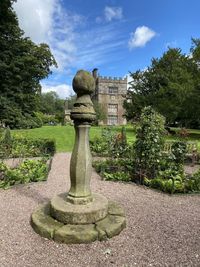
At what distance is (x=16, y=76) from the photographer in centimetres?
2573

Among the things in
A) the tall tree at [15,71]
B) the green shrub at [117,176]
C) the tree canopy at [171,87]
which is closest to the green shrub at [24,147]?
the green shrub at [117,176]

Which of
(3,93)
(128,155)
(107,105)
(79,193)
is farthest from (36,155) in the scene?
(107,105)

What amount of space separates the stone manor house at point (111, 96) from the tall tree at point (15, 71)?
30.2m

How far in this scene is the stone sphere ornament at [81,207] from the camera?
4.12 m

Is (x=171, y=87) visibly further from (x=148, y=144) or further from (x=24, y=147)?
(x=148, y=144)

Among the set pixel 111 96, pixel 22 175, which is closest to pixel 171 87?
pixel 22 175

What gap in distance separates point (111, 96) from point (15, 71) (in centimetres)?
3546

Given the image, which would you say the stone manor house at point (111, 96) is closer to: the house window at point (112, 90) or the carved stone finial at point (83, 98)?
the house window at point (112, 90)

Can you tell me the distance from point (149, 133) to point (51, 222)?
4500 millimetres

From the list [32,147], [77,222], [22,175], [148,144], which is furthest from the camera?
[32,147]

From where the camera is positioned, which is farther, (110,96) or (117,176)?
(110,96)

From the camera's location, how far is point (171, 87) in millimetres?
26484

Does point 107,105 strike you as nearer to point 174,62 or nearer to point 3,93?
point 174,62

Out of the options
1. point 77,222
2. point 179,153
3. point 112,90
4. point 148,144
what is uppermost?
point 112,90
